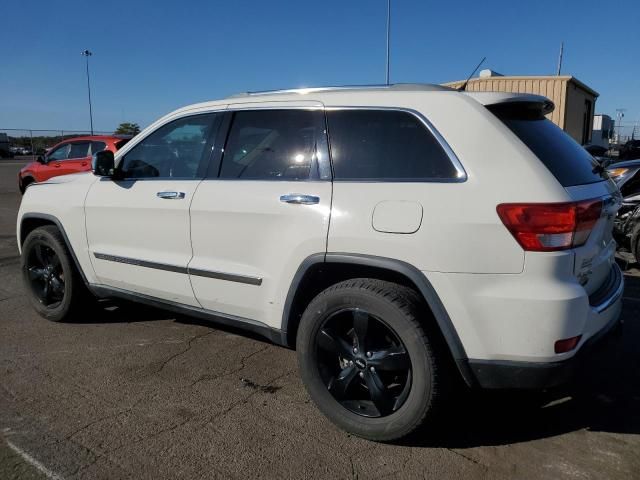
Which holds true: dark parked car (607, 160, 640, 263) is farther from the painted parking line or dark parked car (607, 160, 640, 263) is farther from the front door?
the painted parking line

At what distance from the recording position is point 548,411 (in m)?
3.20

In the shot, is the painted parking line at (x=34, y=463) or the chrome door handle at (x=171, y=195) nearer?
the painted parking line at (x=34, y=463)

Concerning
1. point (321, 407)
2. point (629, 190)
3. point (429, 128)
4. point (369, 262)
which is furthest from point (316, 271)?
point (629, 190)

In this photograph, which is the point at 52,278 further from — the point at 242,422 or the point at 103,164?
the point at 242,422

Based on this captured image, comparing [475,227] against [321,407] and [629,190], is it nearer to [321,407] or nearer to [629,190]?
[321,407]

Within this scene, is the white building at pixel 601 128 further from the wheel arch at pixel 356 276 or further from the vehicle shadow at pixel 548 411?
the wheel arch at pixel 356 276

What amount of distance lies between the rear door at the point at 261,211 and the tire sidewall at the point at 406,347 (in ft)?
0.87

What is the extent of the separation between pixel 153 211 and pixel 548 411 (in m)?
2.82

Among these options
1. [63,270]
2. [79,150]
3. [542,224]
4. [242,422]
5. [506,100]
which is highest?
[506,100]

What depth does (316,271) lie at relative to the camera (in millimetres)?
3000

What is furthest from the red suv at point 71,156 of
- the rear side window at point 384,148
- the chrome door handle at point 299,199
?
the rear side window at point 384,148

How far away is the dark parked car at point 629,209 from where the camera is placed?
6.57 metres

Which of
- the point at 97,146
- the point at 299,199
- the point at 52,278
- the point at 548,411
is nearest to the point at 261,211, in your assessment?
the point at 299,199

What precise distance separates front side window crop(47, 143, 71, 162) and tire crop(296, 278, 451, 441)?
1265 centimetres
